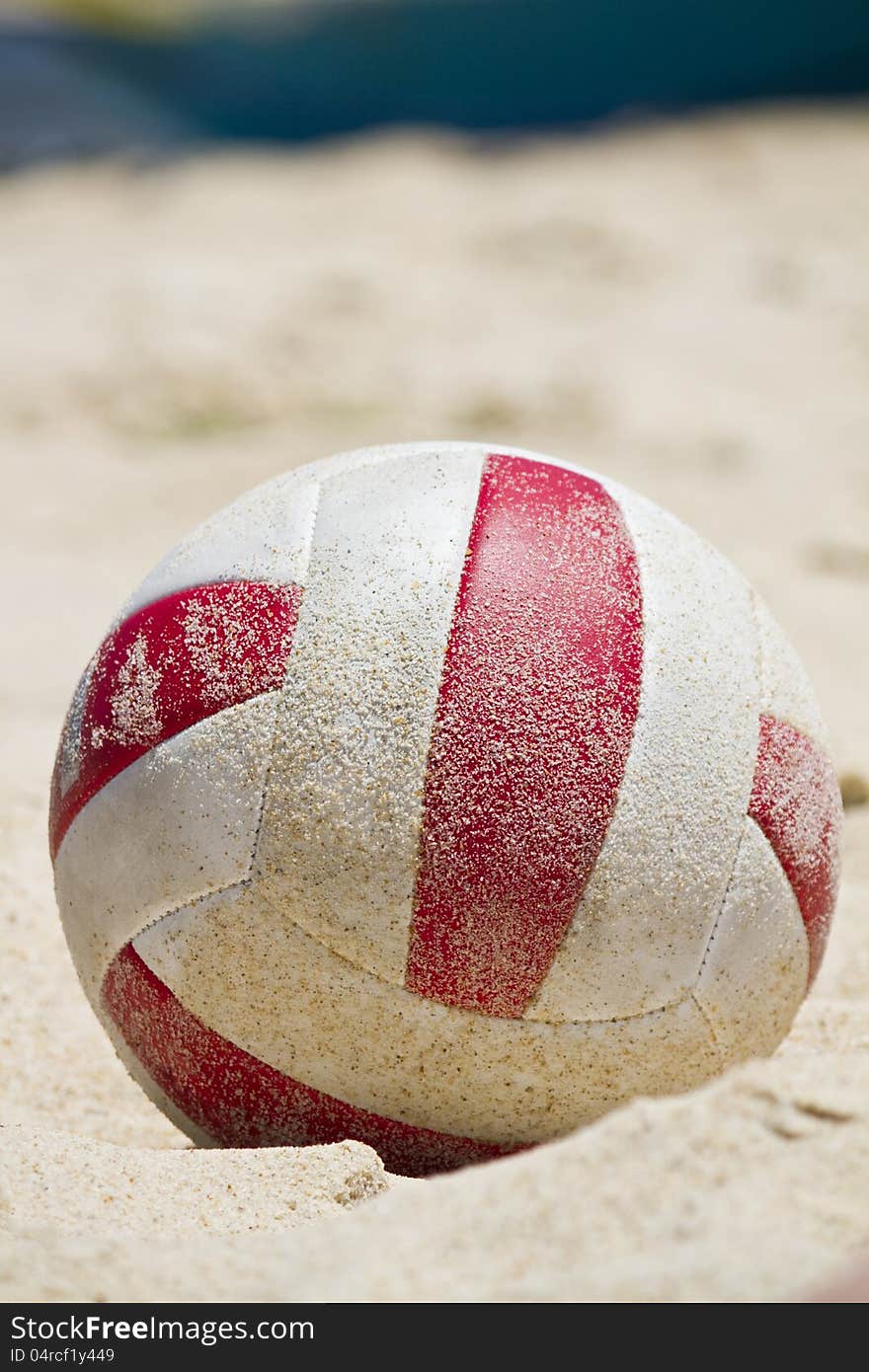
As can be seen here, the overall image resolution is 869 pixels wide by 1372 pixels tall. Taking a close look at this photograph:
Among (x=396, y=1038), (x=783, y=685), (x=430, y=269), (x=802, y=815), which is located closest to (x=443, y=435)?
(x=430, y=269)

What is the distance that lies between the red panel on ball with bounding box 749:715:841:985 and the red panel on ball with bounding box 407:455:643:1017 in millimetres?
287

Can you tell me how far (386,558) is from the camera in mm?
2523

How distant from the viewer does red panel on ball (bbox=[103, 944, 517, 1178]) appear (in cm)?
255

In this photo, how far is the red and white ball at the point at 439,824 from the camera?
239 centimetres

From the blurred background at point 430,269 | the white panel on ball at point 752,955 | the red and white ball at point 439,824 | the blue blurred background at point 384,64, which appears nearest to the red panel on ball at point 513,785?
the red and white ball at point 439,824

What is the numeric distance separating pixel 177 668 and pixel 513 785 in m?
0.58

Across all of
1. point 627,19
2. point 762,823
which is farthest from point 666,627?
point 627,19

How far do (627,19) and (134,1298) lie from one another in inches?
650

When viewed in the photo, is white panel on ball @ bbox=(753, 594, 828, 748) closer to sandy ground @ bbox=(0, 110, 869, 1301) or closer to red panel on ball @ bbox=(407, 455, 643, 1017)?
red panel on ball @ bbox=(407, 455, 643, 1017)

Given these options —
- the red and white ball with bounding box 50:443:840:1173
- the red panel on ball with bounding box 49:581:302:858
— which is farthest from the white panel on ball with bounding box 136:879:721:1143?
the red panel on ball with bounding box 49:581:302:858

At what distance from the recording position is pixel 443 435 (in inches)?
312

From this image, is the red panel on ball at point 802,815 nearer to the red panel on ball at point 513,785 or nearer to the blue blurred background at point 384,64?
the red panel on ball at point 513,785
